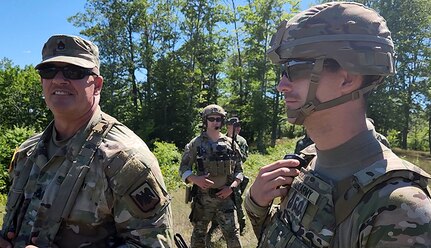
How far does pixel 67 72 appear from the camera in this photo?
2557mm

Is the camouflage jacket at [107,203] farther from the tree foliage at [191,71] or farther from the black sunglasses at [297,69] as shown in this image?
the tree foliage at [191,71]

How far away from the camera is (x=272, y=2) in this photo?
34750 millimetres

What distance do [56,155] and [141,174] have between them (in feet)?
1.95

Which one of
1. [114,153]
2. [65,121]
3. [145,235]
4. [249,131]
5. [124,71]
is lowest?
[249,131]

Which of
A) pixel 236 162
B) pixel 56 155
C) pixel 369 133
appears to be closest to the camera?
pixel 369 133

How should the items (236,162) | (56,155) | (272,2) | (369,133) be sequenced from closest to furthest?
(369,133) → (56,155) → (236,162) → (272,2)

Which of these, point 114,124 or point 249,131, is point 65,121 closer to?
point 114,124

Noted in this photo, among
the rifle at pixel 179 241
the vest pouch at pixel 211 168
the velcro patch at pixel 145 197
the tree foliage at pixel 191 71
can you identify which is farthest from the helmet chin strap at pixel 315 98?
the tree foliage at pixel 191 71

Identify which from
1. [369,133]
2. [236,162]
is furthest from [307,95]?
[236,162]

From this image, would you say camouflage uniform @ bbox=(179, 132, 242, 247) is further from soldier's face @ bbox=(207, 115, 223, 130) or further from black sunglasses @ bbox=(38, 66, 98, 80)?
black sunglasses @ bbox=(38, 66, 98, 80)

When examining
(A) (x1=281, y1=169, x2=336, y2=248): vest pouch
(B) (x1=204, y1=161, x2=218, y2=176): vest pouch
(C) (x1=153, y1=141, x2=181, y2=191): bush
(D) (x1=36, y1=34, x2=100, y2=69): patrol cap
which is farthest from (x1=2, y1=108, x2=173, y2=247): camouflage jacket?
(C) (x1=153, y1=141, x2=181, y2=191): bush

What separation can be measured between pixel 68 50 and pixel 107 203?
1097 mm

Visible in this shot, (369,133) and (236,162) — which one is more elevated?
(369,133)

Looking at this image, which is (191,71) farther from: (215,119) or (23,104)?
(215,119)
